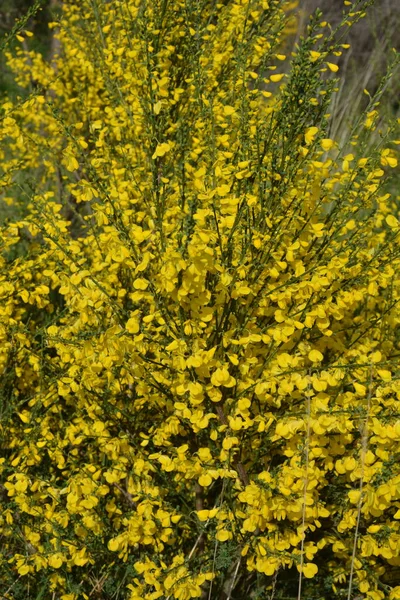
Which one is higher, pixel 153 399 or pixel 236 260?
pixel 236 260

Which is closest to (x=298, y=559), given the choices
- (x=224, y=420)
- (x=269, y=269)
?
(x=224, y=420)

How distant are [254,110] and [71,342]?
48.5 inches

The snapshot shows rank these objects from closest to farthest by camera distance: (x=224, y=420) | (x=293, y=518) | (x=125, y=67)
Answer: (x=293, y=518)
(x=224, y=420)
(x=125, y=67)

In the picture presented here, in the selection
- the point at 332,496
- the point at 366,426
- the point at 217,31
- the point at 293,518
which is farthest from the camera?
the point at 217,31

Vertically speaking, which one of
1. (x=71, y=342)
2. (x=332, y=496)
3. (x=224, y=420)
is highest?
(x=71, y=342)

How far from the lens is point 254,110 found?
8.47 feet

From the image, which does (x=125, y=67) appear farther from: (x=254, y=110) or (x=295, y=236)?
(x=295, y=236)

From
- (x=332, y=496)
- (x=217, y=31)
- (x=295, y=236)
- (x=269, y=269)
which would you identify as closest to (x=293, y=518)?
(x=332, y=496)

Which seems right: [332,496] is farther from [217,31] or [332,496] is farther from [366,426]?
[217,31]

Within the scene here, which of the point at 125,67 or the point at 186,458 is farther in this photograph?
the point at 125,67

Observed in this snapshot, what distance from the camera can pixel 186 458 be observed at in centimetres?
211

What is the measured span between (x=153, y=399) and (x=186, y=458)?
0.76ft

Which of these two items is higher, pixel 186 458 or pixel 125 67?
pixel 125 67

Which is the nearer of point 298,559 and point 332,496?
point 298,559
